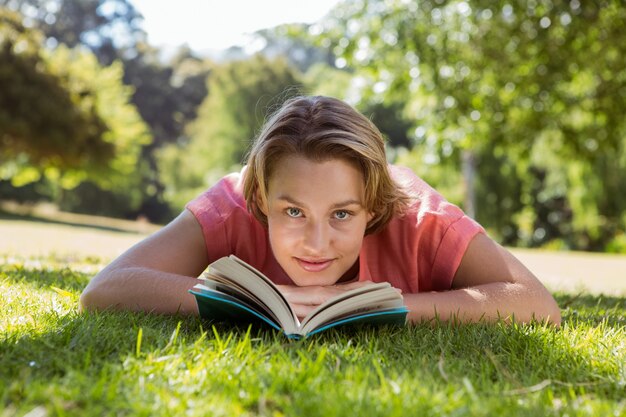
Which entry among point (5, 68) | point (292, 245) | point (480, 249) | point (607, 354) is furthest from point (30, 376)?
point (5, 68)

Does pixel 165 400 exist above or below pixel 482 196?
above

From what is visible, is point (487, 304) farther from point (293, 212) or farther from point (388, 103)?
point (388, 103)

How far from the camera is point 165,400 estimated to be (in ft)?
5.04

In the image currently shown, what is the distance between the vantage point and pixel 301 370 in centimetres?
177

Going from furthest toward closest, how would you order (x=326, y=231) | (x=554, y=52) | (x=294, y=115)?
(x=554, y=52) < (x=294, y=115) < (x=326, y=231)

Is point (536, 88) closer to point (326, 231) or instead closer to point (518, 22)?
point (518, 22)

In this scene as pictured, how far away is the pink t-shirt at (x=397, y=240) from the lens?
117 inches

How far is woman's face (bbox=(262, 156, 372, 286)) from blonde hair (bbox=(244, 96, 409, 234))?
44 millimetres

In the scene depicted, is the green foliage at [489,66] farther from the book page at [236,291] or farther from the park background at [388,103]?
the book page at [236,291]

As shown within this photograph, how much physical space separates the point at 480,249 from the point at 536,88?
24.6 feet

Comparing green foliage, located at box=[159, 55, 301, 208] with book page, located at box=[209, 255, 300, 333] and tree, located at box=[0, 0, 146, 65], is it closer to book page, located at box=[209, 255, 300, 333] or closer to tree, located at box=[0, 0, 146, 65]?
tree, located at box=[0, 0, 146, 65]

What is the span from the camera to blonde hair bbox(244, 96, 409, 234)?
2.62 metres

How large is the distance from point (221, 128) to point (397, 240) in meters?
32.3

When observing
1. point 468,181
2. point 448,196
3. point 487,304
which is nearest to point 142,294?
point 487,304
